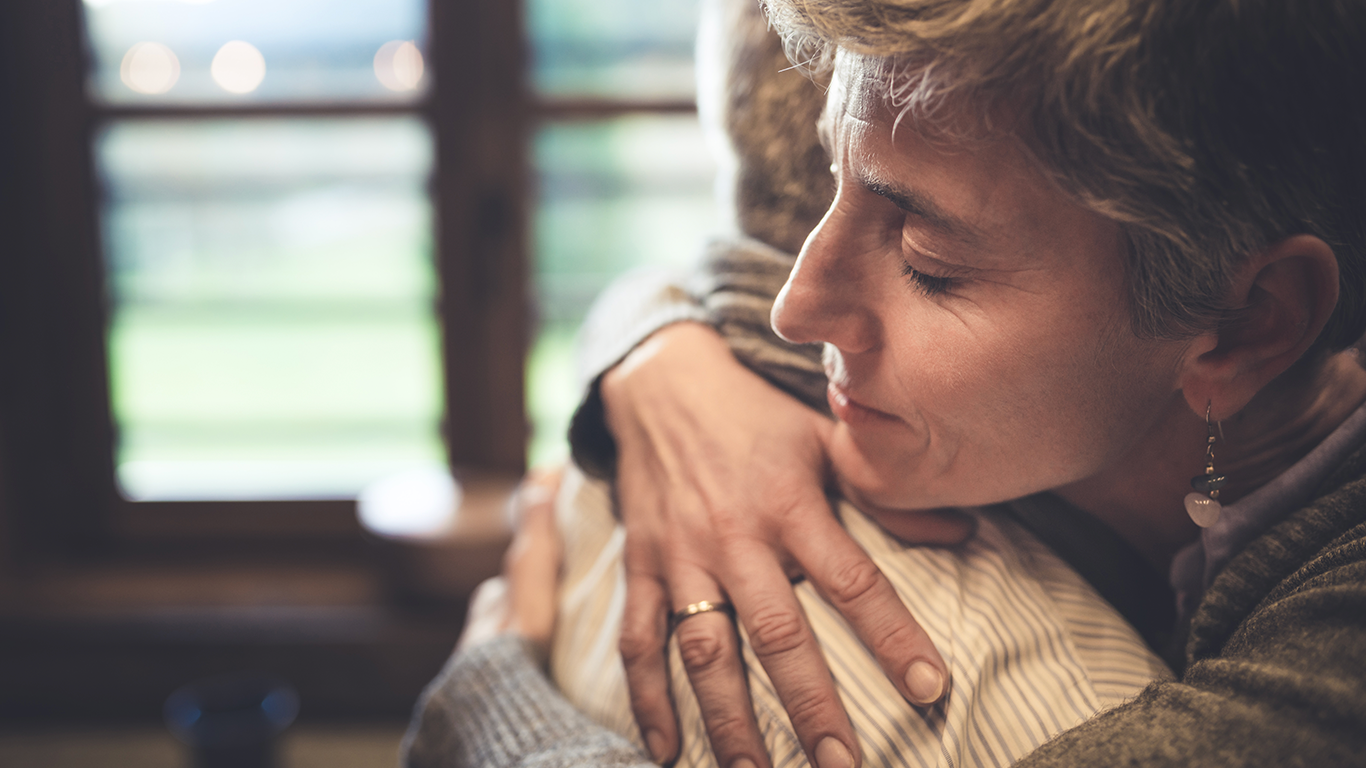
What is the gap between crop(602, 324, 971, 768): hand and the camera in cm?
67

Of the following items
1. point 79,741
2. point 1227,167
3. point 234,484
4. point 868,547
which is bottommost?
point 79,741

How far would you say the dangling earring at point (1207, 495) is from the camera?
686mm

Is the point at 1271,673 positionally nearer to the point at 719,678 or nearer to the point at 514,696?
the point at 719,678

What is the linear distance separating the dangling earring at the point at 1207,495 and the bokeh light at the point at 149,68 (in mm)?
2650

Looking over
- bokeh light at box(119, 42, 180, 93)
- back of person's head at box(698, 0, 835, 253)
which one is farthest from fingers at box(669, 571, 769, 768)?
bokeh light at box(119, 42, 180, 93)

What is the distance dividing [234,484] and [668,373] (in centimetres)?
215

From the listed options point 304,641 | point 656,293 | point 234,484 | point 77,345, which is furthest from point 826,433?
point 77,345

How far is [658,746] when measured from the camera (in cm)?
74

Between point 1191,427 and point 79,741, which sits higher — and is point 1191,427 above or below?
above

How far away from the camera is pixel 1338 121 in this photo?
20.5 inches

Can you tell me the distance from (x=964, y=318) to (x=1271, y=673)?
0.30m

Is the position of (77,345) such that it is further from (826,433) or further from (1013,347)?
(1013,347)

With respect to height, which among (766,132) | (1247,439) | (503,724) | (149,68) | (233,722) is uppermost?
(149,68)

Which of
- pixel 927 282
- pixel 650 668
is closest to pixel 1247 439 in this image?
pixel 927 282
